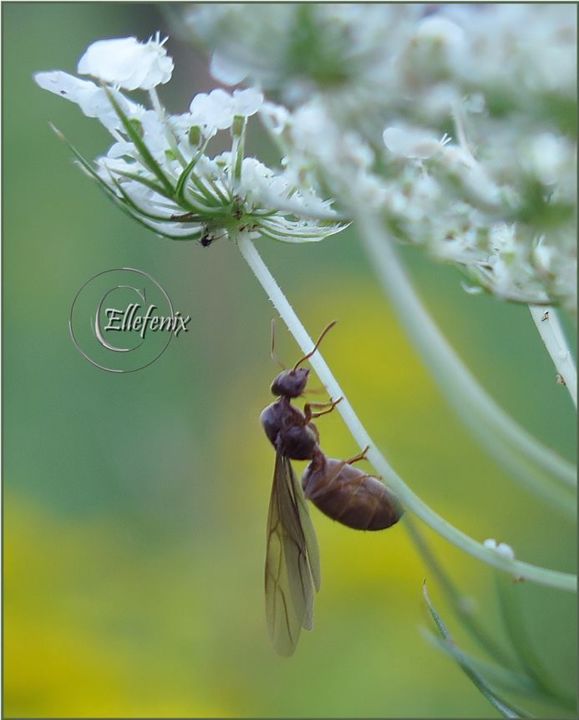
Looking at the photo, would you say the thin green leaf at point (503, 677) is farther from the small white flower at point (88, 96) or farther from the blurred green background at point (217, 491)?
the blurred green background at point (217, 491)

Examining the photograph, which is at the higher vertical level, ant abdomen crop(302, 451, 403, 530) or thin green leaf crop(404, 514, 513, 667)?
thin green leaf crop(404, 514, 513, 667)

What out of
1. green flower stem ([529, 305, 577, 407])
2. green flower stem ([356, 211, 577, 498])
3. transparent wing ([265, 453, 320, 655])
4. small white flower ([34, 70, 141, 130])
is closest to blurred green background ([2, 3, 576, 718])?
transparent wing ([265, 453, 320, 655])

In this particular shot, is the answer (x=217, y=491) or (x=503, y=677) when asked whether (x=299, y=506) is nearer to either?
(x=503, y=677)

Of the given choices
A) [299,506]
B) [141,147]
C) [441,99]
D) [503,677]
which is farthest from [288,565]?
[441,99]

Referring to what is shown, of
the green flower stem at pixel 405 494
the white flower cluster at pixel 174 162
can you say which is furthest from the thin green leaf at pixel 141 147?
the green flower stem at pixel 405 494

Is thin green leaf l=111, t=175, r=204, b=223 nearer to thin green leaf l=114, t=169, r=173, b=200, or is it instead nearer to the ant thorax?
thin green leaf l=114, t=169, r=173, b=200

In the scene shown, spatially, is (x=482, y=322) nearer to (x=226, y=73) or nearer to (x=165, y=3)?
(x=226, y=73)
